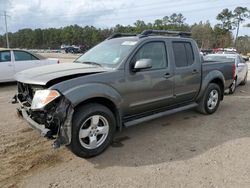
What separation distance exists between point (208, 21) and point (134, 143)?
8632cm

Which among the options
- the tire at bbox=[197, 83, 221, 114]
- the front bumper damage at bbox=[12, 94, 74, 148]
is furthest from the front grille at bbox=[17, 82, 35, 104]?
the tire at bbox=[197, 83, 221, 114]

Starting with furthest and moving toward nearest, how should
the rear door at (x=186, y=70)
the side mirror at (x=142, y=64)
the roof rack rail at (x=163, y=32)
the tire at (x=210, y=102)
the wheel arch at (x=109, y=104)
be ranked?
the tire at (x=210, y=102) → the rear door at (x=186, y=70) → the roof rack rail at (x=163, y=32) → the side mirror at (x=142, y=64) → the wheel arch at (x=109, y=104)

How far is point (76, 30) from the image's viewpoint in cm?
8806


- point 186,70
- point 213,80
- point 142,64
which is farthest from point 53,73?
point 213,80

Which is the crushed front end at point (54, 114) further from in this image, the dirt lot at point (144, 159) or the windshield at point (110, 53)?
the windshield at point (110, 53)

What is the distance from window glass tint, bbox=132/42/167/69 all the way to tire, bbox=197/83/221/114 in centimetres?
178

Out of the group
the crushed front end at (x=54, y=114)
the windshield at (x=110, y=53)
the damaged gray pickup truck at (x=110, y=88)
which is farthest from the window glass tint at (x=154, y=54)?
the crushed front end at (x=54, y=114)

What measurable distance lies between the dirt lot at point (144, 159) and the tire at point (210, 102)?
702 millimetres

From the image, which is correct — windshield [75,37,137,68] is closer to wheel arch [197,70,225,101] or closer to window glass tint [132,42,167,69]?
window glass tint [132,42,167,69]

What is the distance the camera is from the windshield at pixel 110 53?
180 inches

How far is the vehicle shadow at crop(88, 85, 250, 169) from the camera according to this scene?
13.4 feet

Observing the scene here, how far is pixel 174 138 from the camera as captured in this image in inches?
194

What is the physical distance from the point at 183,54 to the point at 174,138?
1.85 metres

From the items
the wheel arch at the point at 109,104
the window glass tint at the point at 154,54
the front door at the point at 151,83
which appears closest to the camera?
the wheel arch at the point at 109,104
